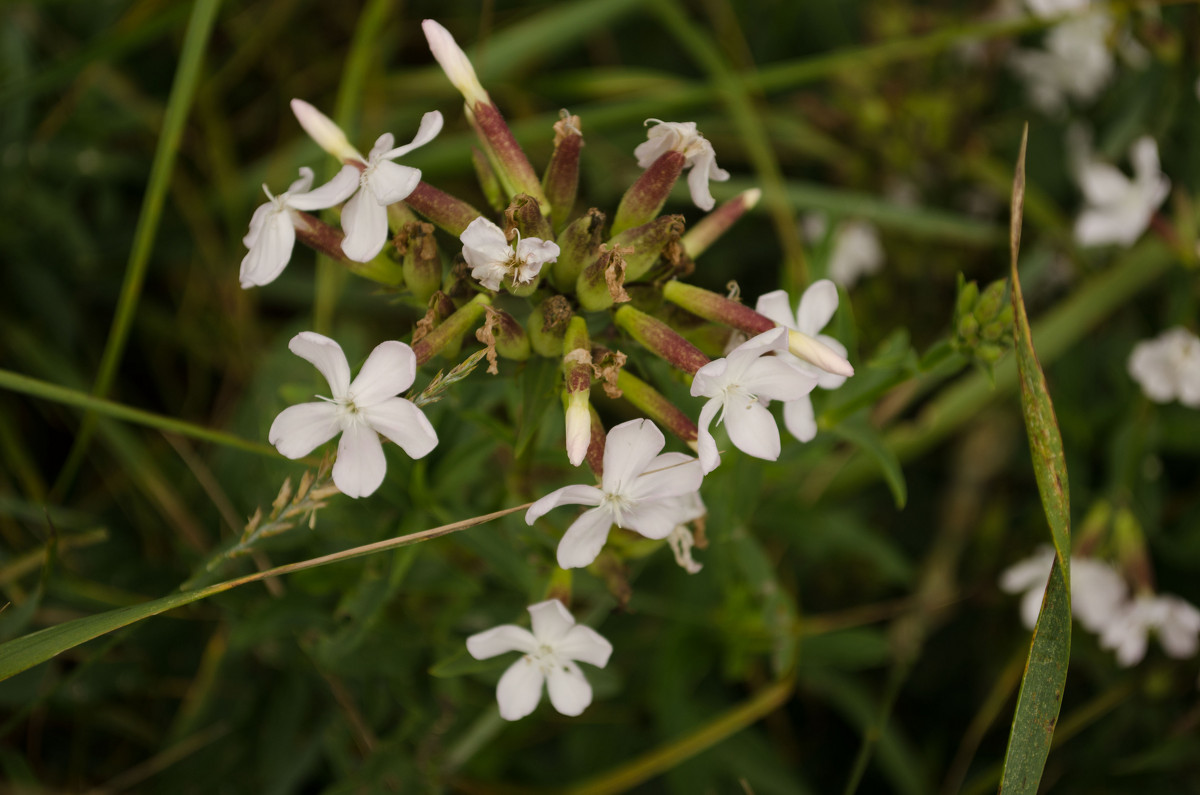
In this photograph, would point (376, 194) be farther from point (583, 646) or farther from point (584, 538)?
point (583, 646)

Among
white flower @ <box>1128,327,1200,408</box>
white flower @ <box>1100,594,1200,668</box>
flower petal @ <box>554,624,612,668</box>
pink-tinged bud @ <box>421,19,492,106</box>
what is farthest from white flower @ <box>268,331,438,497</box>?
white flower @ <box>1128,327,1200,408</box>

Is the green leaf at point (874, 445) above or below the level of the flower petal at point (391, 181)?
below

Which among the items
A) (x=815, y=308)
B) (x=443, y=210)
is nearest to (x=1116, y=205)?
(x=815, y=308)

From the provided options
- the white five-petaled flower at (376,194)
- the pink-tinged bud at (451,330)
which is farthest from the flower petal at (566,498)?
the white five-petaled flower at (376,194)

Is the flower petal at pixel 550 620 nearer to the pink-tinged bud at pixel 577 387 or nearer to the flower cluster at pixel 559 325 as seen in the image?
the flower cluster at pixel 559 325

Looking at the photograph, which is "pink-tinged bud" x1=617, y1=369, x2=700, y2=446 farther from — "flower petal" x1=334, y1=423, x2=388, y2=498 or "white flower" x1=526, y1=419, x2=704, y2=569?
"flower petal" x1=334, y1=423, x2=388, y2=498
